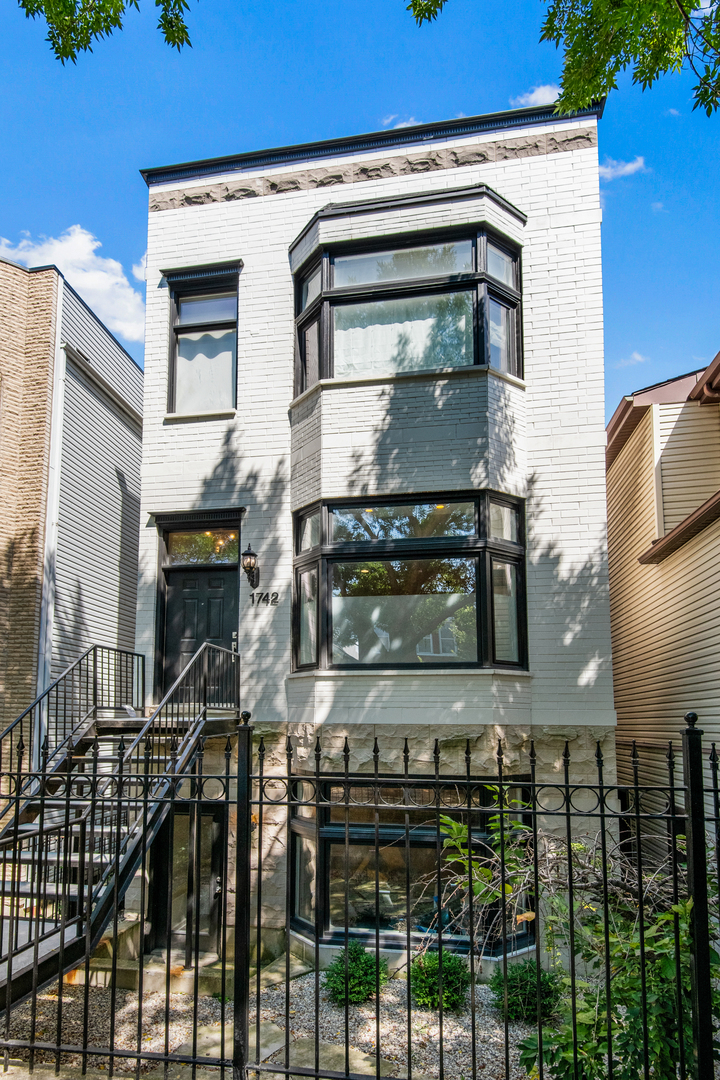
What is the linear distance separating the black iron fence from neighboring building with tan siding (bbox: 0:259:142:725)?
367 centimetres

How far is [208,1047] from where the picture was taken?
6.15 metres

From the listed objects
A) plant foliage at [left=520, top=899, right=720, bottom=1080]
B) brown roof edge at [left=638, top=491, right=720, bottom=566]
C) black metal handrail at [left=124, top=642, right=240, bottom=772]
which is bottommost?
plant foliage at [left=520, top=899, right=720, bottom=1080]

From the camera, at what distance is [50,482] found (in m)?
12.0

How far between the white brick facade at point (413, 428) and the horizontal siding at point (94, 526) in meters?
2.73

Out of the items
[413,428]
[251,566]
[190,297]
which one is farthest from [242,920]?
[190,297]

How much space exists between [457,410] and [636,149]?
166 inches

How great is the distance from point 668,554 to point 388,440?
14.2 feet

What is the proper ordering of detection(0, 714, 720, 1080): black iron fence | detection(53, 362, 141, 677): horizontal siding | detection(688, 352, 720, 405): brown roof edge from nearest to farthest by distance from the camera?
detection(0, 714, 720, 1080): black iron fence < detection(688, 352, 720, 405): brown roof edge < detection(53, 362, 141, 677): horizontal siding

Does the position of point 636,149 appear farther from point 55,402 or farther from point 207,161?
point 55,402

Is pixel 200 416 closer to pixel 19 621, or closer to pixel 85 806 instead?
pixel 19 621

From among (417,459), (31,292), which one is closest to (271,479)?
(417,459)

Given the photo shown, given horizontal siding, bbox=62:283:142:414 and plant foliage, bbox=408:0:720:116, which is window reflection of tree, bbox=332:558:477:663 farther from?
horizontal siding, bbox=62:283:142:414

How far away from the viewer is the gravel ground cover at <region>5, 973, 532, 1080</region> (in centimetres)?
599

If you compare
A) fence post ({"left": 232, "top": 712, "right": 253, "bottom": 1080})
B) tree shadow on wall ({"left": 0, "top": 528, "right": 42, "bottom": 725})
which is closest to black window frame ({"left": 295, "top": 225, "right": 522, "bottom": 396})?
tree shadow on wall ({"left": 0, "top": 528, "right": 42, "bottom": 725})
